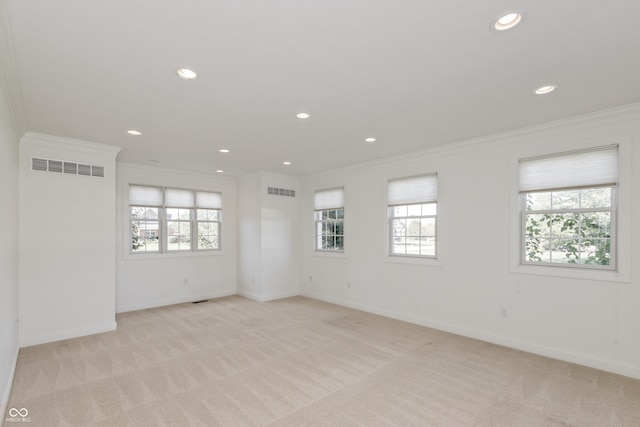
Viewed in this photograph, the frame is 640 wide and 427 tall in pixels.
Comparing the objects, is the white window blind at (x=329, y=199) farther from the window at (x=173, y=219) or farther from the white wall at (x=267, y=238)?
the window at (x=173, y=219)

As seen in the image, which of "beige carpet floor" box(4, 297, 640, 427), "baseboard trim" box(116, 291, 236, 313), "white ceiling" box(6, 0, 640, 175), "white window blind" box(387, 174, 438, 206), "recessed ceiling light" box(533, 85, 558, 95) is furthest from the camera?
"baseboard trim" box(116, 291, 236, 313)

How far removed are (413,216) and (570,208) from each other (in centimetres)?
209

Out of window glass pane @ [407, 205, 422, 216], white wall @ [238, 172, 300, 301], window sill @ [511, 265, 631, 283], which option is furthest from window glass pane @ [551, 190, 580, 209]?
white wall @ [238, 172, 300, 301]

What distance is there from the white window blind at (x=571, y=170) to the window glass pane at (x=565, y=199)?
0.37 feet

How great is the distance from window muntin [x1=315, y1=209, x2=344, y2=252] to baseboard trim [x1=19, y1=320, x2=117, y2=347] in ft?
13.1

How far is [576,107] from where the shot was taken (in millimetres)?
3172

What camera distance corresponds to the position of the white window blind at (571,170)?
3344 mm

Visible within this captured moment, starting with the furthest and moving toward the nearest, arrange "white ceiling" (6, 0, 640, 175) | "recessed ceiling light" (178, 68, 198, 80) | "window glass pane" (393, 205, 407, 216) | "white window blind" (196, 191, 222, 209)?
1. "white window blind" (196, 191, 222, 209)
2. "window glass pane" (393, 205, 407, 216)
3. "recessed ceiling light" (178, 68, 198, 80)
4. "white ceiling" (6, 0, 640, 175)

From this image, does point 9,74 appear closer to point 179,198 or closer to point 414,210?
point 179,198

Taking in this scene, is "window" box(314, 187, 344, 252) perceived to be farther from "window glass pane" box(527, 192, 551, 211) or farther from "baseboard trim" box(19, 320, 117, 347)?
"baseboard trim" box(19, 320, 117, 347)

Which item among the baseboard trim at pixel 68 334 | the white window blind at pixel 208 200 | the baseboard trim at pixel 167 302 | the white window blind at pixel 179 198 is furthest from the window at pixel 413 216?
the baseboard trim at pixel 68 334

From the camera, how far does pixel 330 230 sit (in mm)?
6652

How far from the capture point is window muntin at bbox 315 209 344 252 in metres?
6.40

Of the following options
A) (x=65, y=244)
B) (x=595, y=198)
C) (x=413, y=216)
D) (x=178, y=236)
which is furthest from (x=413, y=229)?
(x=65, y=244)
